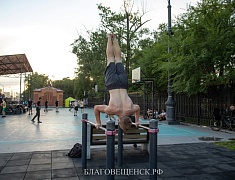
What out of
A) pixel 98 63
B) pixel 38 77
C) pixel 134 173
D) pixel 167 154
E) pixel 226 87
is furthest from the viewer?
pixel 38 77

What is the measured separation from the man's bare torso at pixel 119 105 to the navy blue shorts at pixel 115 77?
4.3 inches

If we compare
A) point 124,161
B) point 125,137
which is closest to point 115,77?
point 124,161

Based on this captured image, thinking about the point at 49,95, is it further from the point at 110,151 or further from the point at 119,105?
the point at 110,151

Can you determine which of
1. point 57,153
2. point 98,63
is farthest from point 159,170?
point 98,63

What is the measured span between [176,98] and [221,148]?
8773 millimetres

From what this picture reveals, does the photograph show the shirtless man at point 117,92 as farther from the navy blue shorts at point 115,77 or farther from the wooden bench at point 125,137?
the wooden bench at point 125,137

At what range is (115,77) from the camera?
4250mm

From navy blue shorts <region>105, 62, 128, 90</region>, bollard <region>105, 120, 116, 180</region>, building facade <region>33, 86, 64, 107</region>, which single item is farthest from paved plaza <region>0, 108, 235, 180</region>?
building facade <region>33, 86, 64, 107</region>

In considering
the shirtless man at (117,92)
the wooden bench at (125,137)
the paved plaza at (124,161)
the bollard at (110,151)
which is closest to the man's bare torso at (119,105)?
the shirtless man at (117,92)

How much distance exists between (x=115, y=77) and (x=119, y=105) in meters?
0.56

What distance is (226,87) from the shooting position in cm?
1148

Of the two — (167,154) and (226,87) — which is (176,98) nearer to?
(226,87)

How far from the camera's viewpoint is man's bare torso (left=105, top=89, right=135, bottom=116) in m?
4.00

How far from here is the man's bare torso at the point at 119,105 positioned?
4.00 metres
